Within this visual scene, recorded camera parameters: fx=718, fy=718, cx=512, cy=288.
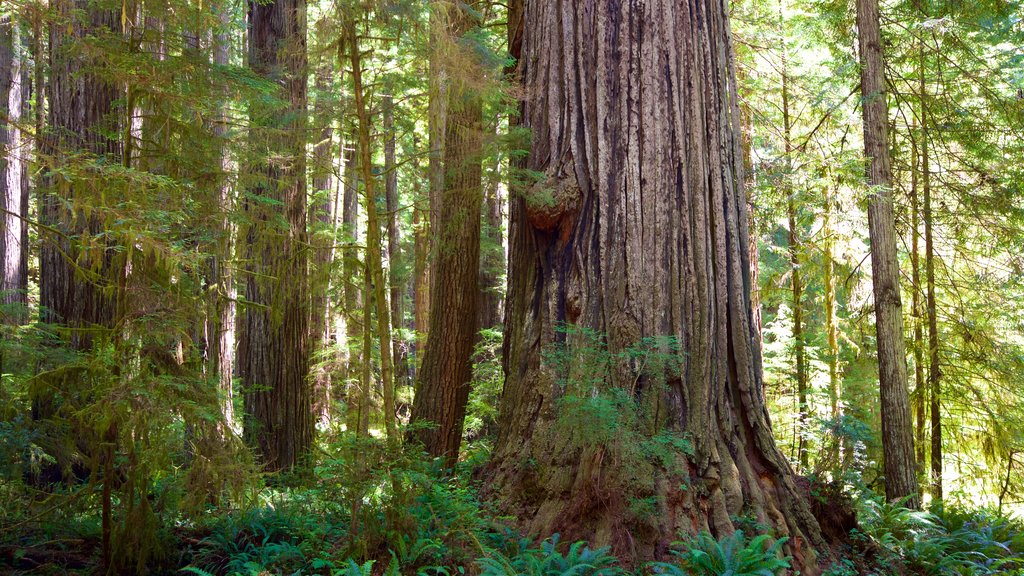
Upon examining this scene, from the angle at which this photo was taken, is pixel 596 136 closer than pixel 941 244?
Yes

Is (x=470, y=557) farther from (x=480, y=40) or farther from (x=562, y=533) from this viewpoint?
(x=480, y=40)

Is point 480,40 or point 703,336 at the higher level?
point 480,40

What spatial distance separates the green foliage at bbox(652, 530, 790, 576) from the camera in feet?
13.1

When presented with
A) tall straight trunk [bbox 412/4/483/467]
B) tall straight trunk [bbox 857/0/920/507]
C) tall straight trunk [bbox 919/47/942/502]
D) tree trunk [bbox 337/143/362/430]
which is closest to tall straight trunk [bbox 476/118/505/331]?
tree trunk [bbox 337/143/362/430]

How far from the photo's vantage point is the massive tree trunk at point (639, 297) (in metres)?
4.61

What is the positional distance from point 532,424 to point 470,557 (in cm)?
112

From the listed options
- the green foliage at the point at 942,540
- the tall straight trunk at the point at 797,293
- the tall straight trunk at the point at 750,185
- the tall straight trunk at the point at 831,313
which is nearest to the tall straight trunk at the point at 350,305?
the green foliage at the point at 942,540

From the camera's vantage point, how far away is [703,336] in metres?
5.05

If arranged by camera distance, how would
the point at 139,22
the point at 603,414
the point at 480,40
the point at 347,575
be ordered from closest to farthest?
the point at 347,575 → the point at 603,414 → the point at 139,22 → the point at 480,40

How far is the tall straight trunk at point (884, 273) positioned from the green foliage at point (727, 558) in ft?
14.0

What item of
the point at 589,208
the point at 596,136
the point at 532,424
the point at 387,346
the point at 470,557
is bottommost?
the point at 470,557

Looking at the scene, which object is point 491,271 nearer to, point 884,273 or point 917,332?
point 884,273

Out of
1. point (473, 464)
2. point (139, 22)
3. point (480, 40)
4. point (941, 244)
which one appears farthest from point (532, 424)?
point (941, 244)

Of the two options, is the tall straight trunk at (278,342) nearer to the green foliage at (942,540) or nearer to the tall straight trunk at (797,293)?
the green foliage at (942,540)
